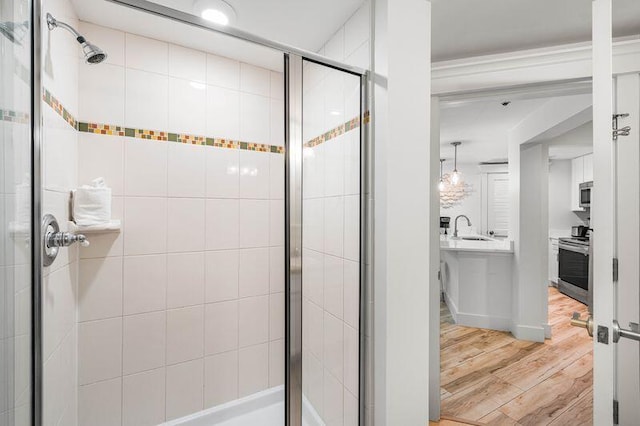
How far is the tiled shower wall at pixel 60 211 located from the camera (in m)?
1.01

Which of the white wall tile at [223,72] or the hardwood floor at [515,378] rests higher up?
the white wall tile at [223,72]

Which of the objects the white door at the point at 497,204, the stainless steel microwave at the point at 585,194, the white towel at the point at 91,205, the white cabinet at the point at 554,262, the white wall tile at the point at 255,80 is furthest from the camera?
the white door at the point at 497,204

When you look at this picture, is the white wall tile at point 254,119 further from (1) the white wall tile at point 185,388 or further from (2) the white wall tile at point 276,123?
(1) the white wall tile at point 185,388

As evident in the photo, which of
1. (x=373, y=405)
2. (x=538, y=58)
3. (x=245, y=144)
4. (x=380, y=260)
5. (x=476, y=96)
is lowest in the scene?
(x=373, y=405)

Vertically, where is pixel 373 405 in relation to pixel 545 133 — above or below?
below

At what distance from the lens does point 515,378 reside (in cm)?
217

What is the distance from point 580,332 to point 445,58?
3.14 meters

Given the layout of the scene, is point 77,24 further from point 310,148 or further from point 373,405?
point 373,405

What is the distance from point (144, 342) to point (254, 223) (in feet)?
2.84

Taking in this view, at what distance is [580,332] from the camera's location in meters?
2.92

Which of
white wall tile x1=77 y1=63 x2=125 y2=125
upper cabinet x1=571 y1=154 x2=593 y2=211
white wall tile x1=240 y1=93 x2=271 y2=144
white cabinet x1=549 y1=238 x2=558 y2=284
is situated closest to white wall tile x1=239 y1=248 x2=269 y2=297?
white wall tile x1=240 y1=93 x2=271 y2=144

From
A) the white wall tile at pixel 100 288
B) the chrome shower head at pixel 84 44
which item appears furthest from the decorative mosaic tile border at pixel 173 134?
the white wall tile at pixel 100 288

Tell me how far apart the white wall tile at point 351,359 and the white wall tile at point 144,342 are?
103 cm

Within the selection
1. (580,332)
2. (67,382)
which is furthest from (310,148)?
(580,332)
